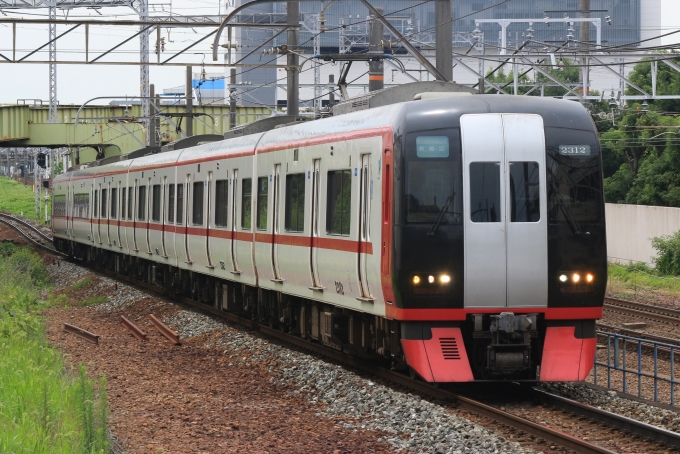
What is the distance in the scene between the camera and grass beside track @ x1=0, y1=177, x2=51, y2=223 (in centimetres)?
8175

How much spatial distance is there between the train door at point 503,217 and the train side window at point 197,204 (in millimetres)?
9334

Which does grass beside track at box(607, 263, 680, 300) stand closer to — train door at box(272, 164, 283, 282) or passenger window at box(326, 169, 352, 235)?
train door at box(272, 164, 283, 282)

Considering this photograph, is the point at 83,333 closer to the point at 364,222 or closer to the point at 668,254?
the point at 364,222

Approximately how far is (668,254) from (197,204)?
15.0 metres

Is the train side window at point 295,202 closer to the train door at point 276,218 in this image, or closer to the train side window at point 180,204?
the train door at point 276,218

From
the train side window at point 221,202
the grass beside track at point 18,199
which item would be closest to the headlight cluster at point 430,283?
the train side window at point 221,202

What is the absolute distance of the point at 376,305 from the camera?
10492mm

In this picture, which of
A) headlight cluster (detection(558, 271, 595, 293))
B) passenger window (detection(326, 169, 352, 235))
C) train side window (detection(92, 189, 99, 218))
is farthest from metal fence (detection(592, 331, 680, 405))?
train side window (detection(92, 189, 99, 218))

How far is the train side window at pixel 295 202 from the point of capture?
12.9 meters

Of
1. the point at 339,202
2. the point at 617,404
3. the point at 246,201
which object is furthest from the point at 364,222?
the point at 246,201

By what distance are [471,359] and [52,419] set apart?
3.90 metres

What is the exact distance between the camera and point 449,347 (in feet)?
32.2

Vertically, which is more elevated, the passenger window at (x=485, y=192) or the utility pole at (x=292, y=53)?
the utility pole at (x=292, y=53)

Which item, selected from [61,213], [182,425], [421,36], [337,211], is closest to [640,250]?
[61,213]
